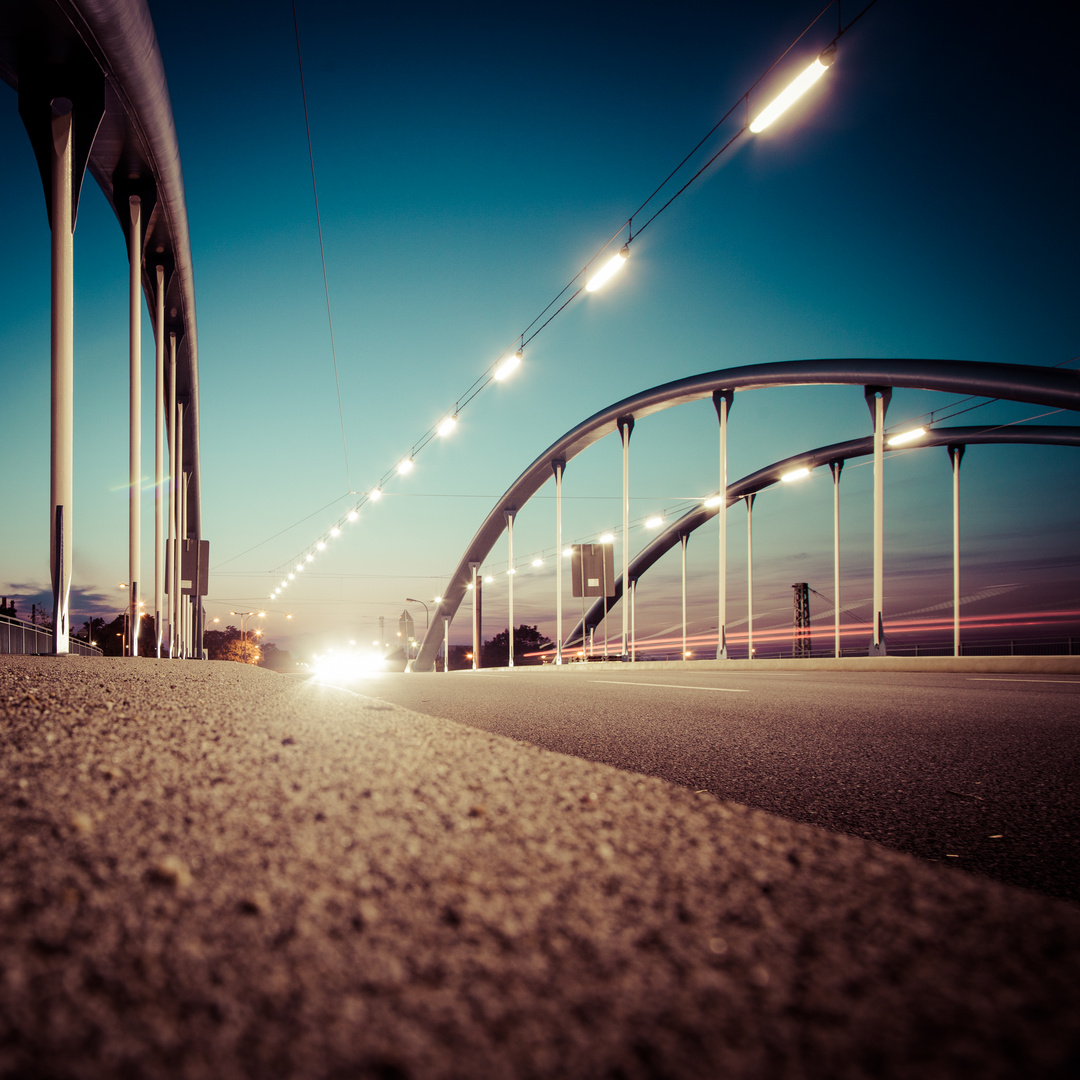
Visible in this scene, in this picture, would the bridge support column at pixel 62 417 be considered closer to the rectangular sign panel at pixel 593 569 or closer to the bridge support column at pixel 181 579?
the bridge support column at pixel 181 579

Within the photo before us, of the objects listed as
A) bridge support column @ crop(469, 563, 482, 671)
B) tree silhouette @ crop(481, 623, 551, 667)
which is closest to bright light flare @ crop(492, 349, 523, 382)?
bridge support column @ crop(469, 563, 482, 671)

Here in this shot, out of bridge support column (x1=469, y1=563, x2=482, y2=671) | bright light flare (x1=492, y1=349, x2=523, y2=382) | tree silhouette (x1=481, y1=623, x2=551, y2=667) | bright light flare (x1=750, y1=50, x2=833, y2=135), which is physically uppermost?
bright light flare (x1=750, y1=50, x2=833, y2=135)

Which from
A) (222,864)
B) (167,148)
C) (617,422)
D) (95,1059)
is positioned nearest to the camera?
(95,1059)

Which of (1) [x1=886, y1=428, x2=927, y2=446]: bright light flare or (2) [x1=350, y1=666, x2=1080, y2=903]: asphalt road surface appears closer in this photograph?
(2) [x1=350, y1=666, x2=1080, y2=903]: asphalt road surface

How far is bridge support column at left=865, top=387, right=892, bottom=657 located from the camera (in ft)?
49.3

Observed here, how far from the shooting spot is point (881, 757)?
3076 mm

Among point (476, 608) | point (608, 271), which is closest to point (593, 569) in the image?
point (476, 608)

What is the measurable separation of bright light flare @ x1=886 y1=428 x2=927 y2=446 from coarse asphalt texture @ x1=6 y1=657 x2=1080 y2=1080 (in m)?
24.0

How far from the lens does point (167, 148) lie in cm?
1380

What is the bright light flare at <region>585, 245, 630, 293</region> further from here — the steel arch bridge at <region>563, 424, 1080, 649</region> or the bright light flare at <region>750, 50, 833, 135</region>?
the steel arch bridge at <region>563, 424, 1080, 649</region>

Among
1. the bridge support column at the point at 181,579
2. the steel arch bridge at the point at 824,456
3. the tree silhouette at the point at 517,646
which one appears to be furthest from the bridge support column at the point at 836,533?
the tree silhouette at the point at 517,646

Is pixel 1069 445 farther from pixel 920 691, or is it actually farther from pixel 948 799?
pixel 948 799

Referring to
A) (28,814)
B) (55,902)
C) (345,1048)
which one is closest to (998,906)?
(345,1048)

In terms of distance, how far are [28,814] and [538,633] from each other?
11077 centimetres
